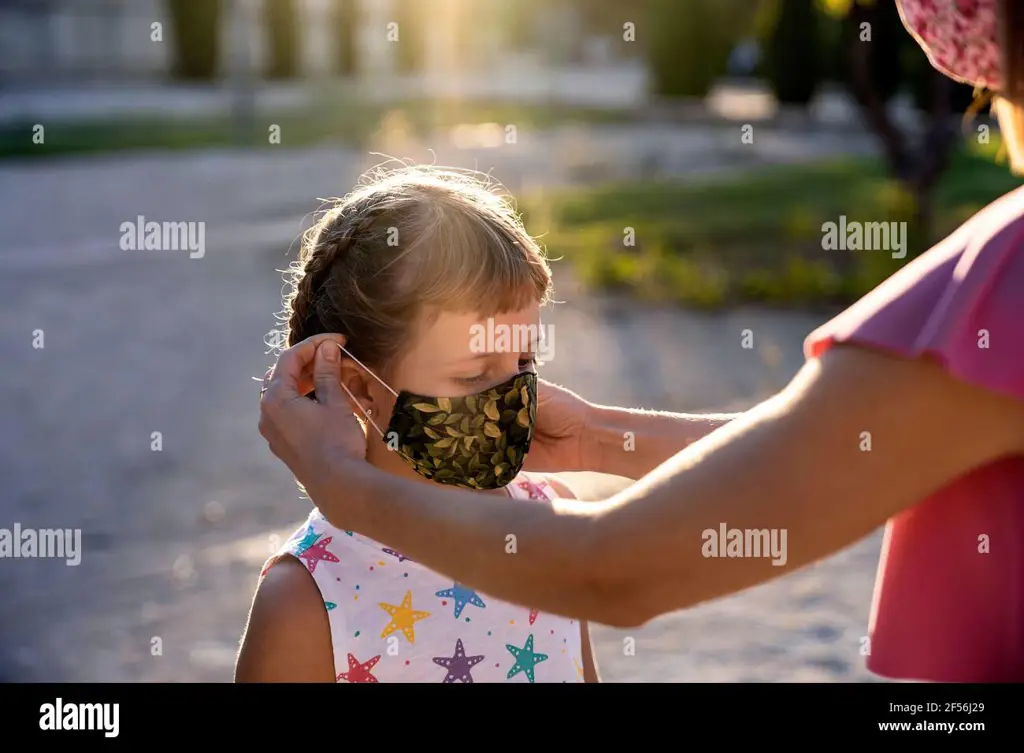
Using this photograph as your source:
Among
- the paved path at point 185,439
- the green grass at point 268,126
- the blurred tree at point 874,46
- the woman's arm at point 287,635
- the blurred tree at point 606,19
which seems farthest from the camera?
the blurred tree at point 606,19

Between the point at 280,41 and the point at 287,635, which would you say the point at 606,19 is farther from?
the point at 287,635

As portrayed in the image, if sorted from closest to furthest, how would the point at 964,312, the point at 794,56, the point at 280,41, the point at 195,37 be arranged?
1. the point at 964,312
2. the point at 794,56
3. the point at 195,37
4. the point at 280,41

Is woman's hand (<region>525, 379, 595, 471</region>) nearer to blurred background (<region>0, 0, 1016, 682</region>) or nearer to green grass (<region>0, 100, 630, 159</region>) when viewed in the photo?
blurred background (<region>0, 0, 1016, 682</region>)

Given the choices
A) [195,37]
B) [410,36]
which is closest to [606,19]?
[410,36]

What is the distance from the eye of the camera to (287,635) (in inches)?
87.6

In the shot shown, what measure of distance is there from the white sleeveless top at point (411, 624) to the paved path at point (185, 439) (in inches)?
94.1

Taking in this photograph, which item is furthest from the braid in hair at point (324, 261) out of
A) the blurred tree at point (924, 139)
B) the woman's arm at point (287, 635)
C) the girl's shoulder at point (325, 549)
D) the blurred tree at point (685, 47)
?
the blurred tree at point (685, 47)

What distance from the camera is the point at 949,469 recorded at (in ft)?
4.65

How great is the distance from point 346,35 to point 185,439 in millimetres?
31483

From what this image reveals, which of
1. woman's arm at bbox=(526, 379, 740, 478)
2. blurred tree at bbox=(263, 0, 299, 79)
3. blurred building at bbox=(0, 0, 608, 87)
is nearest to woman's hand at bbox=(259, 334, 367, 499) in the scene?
woman's arm at bbox=(526, 379, 740, 478)

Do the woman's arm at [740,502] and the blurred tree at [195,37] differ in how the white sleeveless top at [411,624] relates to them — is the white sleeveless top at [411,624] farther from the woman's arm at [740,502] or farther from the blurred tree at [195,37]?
the blurred tree at [195,37]

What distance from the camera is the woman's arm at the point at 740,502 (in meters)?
1.40

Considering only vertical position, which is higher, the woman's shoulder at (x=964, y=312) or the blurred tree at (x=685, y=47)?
the woman's shoulder at (x=964, y=312)
